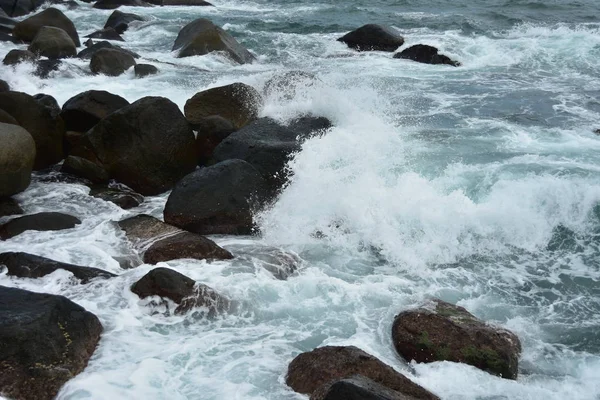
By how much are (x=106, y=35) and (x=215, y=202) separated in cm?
1070

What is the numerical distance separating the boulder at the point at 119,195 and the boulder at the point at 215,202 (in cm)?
85

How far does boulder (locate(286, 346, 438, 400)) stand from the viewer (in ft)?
14.9

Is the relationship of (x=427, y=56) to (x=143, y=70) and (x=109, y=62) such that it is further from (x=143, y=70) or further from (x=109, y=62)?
(x=109, y=62)

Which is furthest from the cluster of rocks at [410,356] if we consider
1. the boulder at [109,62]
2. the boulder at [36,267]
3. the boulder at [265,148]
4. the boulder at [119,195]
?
the boulder at [109,62]

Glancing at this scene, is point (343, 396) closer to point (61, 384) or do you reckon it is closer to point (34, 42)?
point (61, 384)

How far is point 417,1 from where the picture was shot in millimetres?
23375

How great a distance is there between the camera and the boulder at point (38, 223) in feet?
22.5

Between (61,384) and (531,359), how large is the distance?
11.4 ft

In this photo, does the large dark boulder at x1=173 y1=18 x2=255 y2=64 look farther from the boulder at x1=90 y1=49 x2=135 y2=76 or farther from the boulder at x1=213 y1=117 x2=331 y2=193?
the boulder at x1=213 y1=117 x2=331 y2=193

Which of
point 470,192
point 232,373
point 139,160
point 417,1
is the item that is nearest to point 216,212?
point 139,160

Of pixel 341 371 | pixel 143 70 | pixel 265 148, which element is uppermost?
pixel 143 70

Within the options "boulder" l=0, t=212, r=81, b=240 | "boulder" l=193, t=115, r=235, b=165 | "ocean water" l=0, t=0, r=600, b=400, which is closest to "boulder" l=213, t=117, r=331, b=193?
"ocean water" l=0, t=0, r=600, b=400

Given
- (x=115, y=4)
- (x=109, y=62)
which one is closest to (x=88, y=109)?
(x=109, y=62)

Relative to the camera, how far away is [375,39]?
54.1 ft
